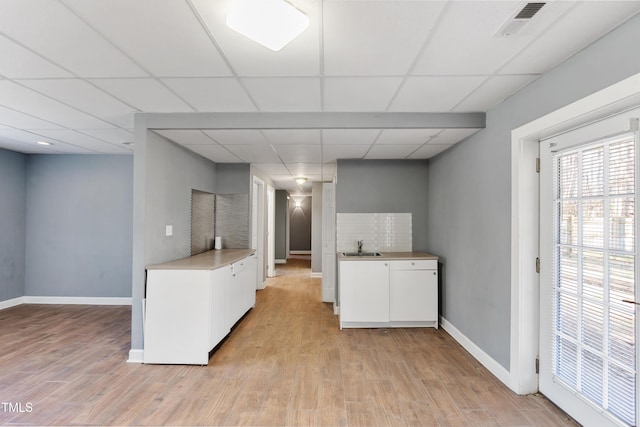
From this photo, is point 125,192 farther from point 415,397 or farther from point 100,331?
point 415,397

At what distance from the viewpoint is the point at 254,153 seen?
13.7 feet

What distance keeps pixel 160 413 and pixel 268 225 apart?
5.06m

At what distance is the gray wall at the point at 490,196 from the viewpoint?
5.80 feet

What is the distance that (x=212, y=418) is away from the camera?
85.0 inches

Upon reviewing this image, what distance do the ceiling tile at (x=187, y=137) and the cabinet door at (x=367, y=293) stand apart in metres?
2.34

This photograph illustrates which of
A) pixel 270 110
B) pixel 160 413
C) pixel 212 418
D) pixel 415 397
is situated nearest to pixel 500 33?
pixel 270 110

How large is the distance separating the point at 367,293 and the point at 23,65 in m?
3.83

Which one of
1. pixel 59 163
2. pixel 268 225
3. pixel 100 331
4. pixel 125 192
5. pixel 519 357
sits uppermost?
pixel 59 163

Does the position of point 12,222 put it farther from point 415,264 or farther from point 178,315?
point 415,264

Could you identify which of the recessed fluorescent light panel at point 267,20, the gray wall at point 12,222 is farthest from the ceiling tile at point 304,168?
the gray wall at point 12,222

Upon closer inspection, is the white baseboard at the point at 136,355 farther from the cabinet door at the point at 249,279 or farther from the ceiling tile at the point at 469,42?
the ceiling tile at the point at 469,42

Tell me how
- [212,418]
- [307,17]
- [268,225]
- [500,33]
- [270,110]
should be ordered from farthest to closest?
[268,225]
[270,110]
[212,418]
[500,33]
[307,17]

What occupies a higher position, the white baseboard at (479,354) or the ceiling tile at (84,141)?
the ceiling tile at (84,141)

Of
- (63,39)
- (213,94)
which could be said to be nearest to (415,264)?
(213,94)
